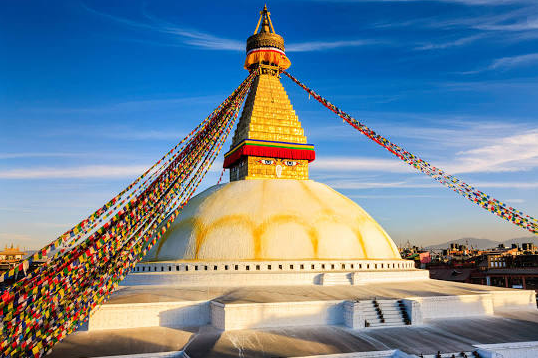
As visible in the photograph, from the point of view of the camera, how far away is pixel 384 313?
1145 centimetres

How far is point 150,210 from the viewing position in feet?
A: 38.9

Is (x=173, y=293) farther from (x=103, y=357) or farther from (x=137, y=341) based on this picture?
(x=103, y=357)

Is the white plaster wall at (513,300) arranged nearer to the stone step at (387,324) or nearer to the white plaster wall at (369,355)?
the stone step at (387,324)

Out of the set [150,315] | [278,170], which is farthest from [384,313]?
[278,170]

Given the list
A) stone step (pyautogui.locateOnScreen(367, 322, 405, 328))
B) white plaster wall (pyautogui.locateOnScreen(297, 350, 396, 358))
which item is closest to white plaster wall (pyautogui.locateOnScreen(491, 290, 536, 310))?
stone step (pyautogui.locateOnScreen(367, 322, 405, 328))

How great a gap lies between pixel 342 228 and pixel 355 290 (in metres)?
2.77

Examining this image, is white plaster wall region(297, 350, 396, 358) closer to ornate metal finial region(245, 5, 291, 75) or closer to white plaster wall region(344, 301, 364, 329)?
white plaster wall region(344, 301, 364, 329)

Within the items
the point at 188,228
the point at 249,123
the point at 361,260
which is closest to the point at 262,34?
the point at 249,123

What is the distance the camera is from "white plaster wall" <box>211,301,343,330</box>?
10727 millimetres

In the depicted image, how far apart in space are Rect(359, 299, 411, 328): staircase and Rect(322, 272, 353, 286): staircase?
2.56 meters

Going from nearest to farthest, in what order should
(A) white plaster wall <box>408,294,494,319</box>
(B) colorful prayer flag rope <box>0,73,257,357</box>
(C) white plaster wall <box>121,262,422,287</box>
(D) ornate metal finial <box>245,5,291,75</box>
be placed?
(B) colorful prayer flag rope <box>0,73,257,357</box> < (A) white plaster wall <box>408,294,494,319</box> < (C) white plaster wall <box>121,262,422,287</box> < (D) ornate metal finial <box>245,5,291,75</box>

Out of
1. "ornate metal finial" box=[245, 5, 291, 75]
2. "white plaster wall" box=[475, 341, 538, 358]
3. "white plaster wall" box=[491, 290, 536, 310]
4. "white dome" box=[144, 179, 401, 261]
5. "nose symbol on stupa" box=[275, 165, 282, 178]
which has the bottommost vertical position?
"white plaster wall" box=[475, 341, 538, 358]

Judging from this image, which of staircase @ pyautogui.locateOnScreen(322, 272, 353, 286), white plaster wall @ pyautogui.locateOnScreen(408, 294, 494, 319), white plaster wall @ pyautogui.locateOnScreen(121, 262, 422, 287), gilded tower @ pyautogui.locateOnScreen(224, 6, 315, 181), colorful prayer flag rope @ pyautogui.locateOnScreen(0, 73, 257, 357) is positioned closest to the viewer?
colorful prayer flag rope @ pyautogui.locateOnScreen(0, 73, 257, 357)

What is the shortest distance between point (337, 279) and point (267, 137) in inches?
275
